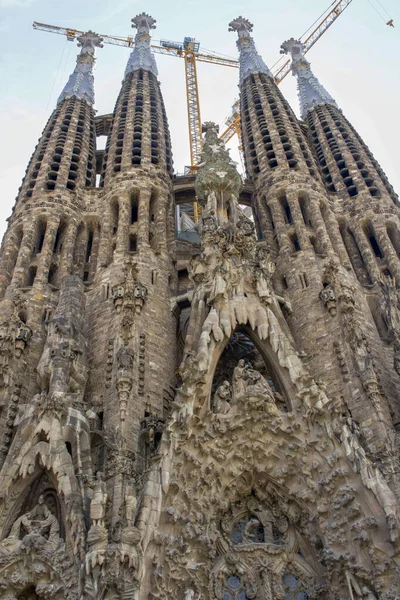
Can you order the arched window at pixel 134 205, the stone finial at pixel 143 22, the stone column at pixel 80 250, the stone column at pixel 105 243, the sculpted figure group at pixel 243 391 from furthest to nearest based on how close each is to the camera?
the stone finial at pixel 143 22, the arched window at pixel 134 205, the stone column at pixel 80 250, the stone column at pixel 105 243, the sculpted figure group at pixel 243 391

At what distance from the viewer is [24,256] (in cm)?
1870

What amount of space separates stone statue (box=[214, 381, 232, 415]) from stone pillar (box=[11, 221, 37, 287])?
280 inches

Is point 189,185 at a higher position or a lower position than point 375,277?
higher

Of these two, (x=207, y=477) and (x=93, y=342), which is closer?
(x=207, y=477)

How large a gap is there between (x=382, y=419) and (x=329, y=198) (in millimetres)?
11219

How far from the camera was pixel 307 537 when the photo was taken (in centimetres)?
1266

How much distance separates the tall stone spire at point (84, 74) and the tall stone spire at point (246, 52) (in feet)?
26.4

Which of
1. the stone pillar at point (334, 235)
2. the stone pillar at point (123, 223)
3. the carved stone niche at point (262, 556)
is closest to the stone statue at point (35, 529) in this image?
the carved stone niche at point (262, 556)

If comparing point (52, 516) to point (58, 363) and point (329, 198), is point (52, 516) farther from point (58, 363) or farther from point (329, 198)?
point (329, 198)

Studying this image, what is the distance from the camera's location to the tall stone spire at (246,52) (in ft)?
108

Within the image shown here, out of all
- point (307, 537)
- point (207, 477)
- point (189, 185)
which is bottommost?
point (307, 537)

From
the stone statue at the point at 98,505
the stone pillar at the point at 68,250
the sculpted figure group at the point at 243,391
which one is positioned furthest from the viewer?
the stone pillar at the point at 68,250

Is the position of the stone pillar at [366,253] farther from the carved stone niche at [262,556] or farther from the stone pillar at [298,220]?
the carved stone niche at [262,556]

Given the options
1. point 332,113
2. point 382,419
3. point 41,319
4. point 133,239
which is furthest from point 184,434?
point 332,113
